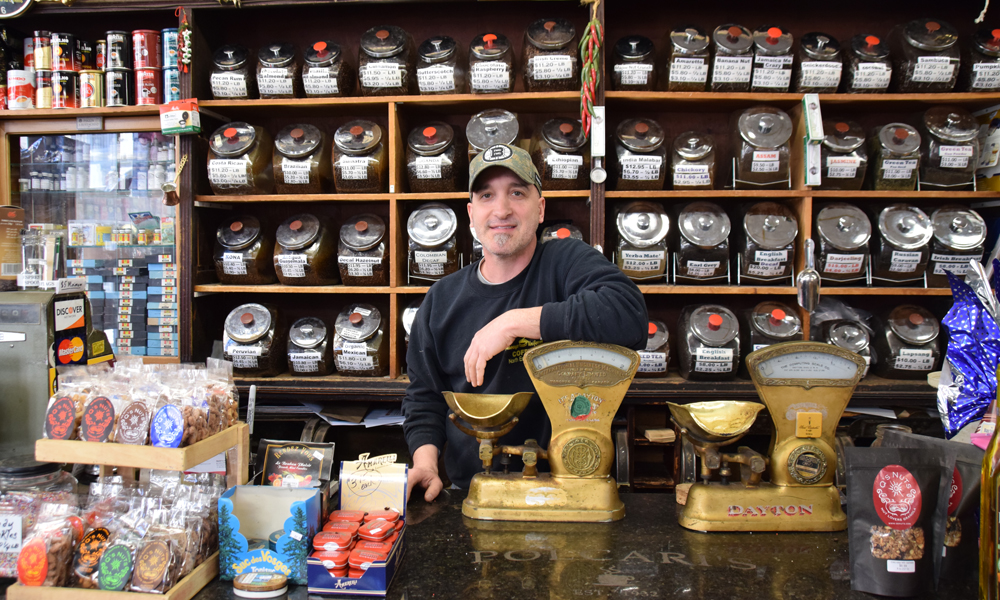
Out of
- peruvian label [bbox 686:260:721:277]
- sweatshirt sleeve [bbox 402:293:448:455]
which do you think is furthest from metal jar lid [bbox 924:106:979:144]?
sweatshirt sleeve [bbox 402:293:448:455]

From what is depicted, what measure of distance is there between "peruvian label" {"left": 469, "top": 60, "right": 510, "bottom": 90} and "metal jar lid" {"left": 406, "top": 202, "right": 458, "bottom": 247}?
20.1 inches

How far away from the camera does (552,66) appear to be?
2.34 m

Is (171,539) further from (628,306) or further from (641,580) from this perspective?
(628,306)

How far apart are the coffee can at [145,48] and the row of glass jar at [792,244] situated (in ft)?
6.95

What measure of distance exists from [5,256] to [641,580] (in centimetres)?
170

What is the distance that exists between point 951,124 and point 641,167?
1248 millimetres

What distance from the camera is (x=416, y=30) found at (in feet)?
9.07

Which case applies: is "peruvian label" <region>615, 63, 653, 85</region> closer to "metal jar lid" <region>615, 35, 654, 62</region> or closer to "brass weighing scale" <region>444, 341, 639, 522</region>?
"metal jar lid" <region>615, 35, 654, 62</region>

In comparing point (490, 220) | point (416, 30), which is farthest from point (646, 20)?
point (490, 220)

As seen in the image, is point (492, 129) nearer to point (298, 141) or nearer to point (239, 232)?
point (298, 141)

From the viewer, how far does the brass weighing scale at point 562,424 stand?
1137mm

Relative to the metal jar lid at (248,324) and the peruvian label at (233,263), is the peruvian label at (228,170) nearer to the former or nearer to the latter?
the peruvian label at (233,263)

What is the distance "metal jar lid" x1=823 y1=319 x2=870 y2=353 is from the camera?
2357mm

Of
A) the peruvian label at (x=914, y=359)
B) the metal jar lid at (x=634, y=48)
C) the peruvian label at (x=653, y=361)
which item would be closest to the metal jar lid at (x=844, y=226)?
the peruvian label at (x=914, y=359)
